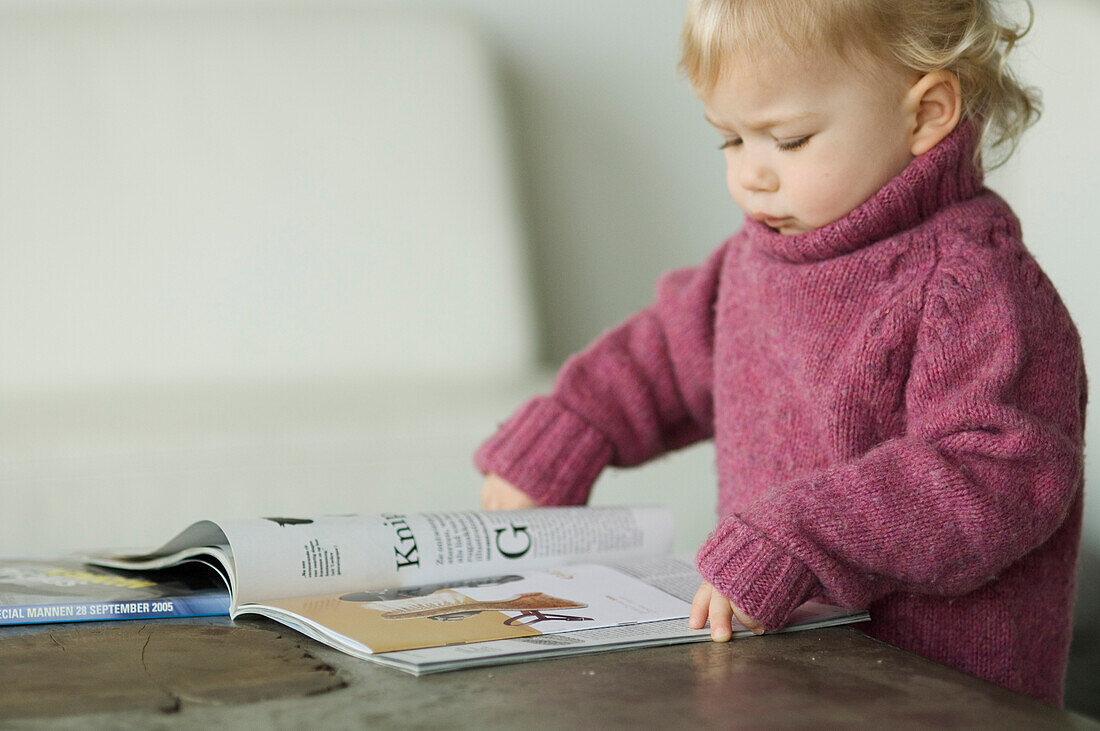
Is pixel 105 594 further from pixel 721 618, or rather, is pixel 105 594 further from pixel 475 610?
pixel 721 618

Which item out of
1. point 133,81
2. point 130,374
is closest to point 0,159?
point 133,81

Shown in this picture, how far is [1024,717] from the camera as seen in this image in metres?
0.52

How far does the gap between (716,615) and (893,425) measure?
0.21 metres

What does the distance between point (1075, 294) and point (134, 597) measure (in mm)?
1238

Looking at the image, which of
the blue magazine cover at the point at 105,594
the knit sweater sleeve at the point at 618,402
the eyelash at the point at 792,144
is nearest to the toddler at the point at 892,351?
the eyelash at the point at 792,144

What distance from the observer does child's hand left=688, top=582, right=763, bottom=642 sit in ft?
2.16

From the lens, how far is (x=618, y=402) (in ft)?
3.40

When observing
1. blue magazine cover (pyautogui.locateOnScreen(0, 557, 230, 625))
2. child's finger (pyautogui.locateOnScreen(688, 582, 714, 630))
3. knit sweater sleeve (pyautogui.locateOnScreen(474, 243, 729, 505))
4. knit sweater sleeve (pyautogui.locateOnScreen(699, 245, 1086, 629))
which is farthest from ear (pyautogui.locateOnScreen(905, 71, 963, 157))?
blue magazine cover (pyautogui.locateOnScreen(0, 557, 230, 625))

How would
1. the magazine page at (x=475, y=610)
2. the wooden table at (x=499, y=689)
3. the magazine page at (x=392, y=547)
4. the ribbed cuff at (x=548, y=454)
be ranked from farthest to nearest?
the ribbed cuff at (x=548, y=454) < the magazine page at (x=392, y=547) < the magazine page at (x=475, y=610) < the wooden table at (x=499, y=689)

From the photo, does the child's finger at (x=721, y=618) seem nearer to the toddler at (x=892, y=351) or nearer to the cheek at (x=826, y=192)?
the toddler at (x=892, y=351)

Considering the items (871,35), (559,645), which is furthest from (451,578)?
(871,35)

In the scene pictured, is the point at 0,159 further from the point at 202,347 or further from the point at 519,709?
the point at 519,709

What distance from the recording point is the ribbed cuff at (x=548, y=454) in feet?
3.31

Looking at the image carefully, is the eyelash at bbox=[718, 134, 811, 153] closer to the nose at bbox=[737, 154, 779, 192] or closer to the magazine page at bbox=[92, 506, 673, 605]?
the nose at bbox=[737, 154, 779, 192]
